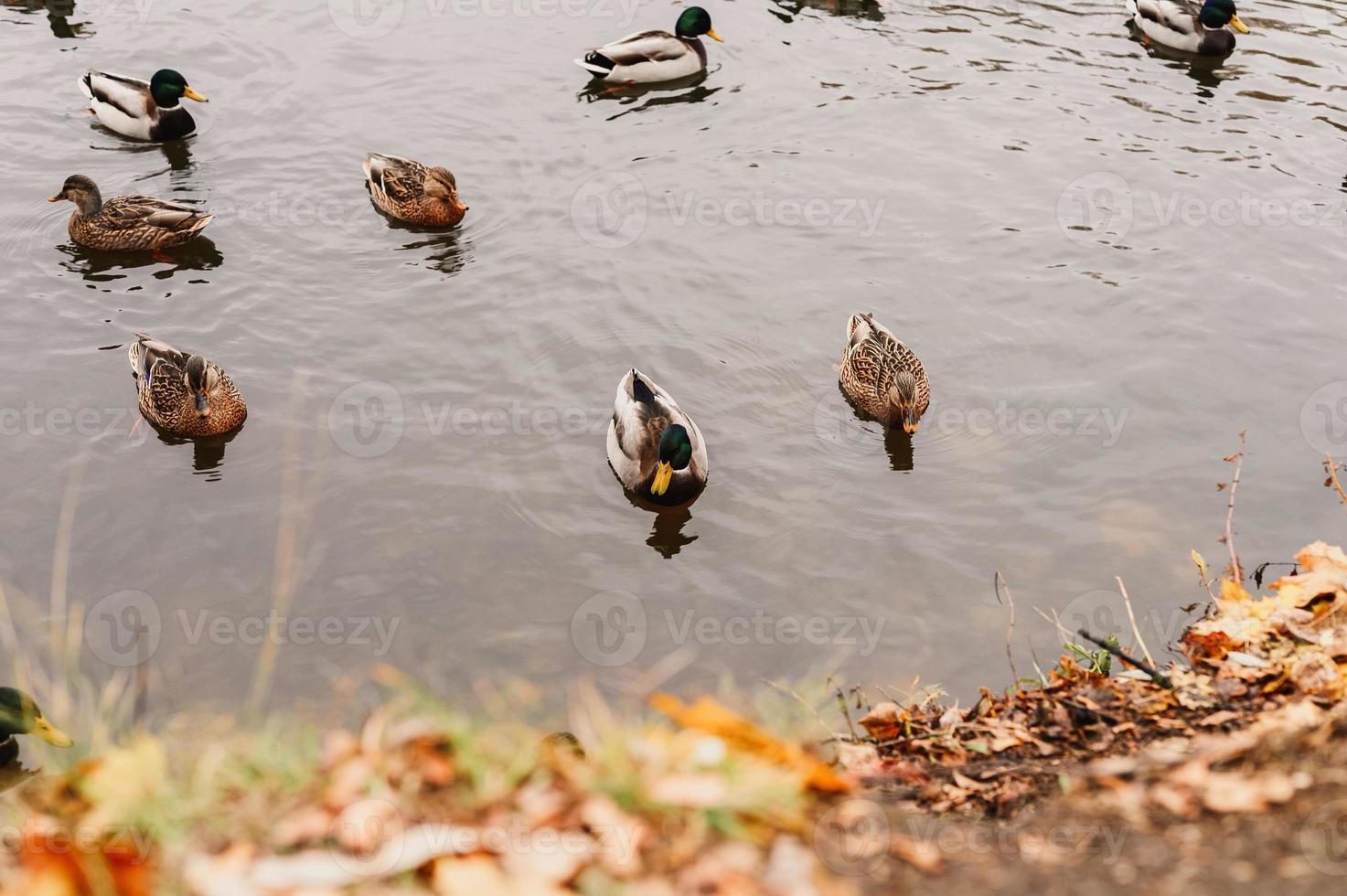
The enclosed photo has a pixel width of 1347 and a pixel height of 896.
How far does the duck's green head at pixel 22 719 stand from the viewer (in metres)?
5.39

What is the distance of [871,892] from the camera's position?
312 cm

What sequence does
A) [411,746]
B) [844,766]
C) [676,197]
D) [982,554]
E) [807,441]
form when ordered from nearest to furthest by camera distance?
[411,746] → [844,766] → [982,554] → [807,441] → [676,197]

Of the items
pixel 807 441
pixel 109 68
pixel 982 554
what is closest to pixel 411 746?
pixel 982 554

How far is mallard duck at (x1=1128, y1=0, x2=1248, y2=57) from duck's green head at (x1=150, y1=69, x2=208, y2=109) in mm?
12270

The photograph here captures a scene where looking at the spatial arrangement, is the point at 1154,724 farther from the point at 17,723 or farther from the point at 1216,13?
the point at 1216,13

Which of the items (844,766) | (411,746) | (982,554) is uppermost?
(411,746)

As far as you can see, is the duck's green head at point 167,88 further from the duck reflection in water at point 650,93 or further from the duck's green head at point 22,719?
the duck's green head at point 22,719

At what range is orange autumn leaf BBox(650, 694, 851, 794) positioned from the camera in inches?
140

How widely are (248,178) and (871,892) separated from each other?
36.7ft

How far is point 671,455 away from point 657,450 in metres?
0.21

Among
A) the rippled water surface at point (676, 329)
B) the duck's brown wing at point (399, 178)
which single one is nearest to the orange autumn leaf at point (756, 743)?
the rippled water surface at point (676, 329)

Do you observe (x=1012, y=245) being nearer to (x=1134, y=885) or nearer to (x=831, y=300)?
(x=831, y=300)

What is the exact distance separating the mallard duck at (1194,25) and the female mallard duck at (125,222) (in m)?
12.3

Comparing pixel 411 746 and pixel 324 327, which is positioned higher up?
pixel 411 746
